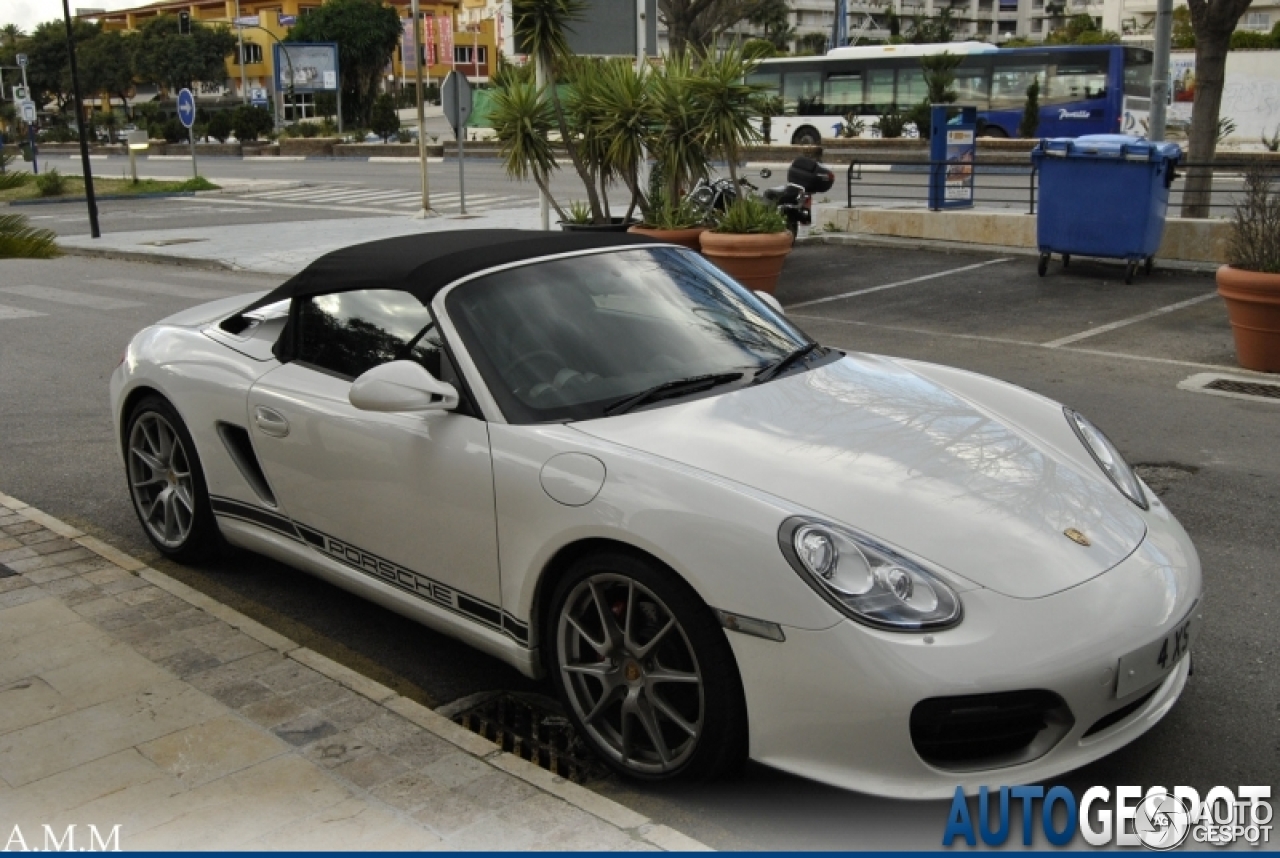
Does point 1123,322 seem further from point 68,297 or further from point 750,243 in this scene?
point 68,297

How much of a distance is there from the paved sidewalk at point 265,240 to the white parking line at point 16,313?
149 inches

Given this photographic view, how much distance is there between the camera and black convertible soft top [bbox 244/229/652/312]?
4.29 meters

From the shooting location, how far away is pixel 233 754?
3.51 metres

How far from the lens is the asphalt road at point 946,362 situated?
3.43 metres

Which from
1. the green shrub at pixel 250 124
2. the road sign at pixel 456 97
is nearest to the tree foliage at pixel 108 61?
the green shrub at pixel 250 124

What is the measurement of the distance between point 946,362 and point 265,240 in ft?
47.8

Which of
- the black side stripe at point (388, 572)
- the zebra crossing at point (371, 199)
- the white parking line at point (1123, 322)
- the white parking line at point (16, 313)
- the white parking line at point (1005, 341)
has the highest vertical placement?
the black side stripe at point (388, 572)

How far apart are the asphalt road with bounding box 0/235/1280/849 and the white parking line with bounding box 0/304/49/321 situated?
53 millimetres

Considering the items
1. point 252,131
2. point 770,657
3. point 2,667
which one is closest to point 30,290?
point 2,667

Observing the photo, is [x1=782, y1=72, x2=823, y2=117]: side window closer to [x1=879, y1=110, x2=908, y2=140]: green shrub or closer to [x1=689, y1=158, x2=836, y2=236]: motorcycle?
[x1=879, y1=110, x2=908, y2=140]: green shrub

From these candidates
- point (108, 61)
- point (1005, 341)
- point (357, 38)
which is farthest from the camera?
point (108, 61)

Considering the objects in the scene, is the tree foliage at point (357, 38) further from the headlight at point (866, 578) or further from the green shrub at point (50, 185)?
the headlight at point (866, 578)

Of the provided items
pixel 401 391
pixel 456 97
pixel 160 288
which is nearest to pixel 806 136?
pixel 456 97

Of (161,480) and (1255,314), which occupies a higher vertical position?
(1255,314)
